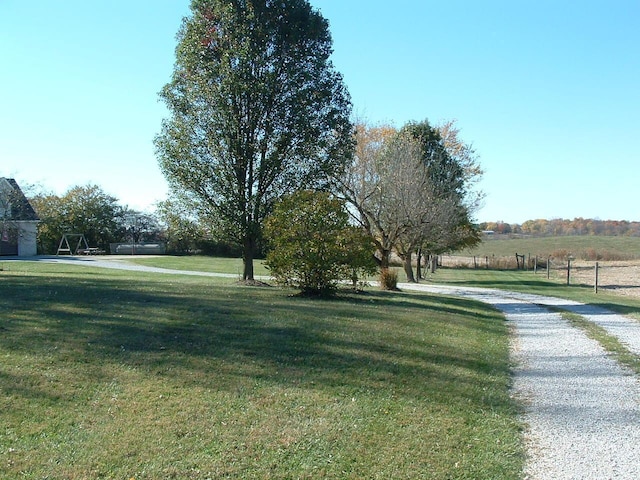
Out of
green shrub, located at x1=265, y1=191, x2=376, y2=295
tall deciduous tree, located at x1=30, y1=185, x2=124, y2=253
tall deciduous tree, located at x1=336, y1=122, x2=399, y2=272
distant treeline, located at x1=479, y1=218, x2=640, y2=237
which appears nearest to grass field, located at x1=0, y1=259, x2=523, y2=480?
green shrub, located at x1=265, y1=191, x2=376, y2=295

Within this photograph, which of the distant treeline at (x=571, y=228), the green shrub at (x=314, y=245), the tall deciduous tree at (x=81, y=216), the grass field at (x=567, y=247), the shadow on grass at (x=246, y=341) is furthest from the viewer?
the distant treeline at (x=571, y=228)

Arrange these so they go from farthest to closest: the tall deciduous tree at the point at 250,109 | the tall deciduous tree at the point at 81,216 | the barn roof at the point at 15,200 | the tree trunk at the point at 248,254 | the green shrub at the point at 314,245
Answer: the tall deciduous tree at the point at 81,216 < the barn roof at the point at 15,200 < the tree trunk at the point at 248,254 < the tall deciduous tree at the point at 250,109 < the green shrub at the point at 314,245

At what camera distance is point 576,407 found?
6340mm

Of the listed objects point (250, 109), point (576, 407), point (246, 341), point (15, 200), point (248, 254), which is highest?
point (250, 109)

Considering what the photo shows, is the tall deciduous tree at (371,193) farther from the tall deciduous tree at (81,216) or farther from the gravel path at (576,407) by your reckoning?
the tall deciduous tree at (81,216)

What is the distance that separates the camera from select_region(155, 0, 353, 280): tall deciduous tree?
18688 millimetres

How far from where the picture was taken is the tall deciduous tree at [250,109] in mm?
18688

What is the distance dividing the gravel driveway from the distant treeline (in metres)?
75.0

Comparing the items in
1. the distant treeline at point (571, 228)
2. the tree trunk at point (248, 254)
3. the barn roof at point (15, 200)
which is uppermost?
the distant treeline at point (571, 228)

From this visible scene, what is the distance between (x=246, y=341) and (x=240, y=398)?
263cm

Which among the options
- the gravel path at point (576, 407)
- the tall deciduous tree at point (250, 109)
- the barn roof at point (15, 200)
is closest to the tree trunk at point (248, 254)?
the tall deciduous tree at point (250, 109)

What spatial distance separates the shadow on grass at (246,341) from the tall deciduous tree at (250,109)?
278 inches

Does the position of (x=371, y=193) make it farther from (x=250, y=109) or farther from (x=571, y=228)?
(x=571, y=228)

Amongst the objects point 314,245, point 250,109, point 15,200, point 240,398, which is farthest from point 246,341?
point 15,200
